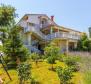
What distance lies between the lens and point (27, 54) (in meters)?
31.6

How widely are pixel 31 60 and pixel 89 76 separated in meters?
10.1

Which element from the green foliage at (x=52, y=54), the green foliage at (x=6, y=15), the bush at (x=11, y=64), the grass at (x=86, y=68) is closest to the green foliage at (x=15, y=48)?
the bush at (x=11, y=64)

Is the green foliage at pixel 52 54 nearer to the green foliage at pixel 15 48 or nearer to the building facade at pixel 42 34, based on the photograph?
the green foliage at pixel 15 48

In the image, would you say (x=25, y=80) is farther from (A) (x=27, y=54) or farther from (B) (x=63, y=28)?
(B) (x=63, y=28)

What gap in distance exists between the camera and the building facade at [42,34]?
43.7 meters

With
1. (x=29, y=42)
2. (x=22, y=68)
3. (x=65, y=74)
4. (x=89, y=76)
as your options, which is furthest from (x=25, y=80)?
(x=29, y=42)

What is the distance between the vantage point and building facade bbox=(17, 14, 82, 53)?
1720 inches

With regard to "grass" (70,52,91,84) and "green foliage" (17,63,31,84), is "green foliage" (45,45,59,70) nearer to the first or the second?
"grass" (70,52,91,84)

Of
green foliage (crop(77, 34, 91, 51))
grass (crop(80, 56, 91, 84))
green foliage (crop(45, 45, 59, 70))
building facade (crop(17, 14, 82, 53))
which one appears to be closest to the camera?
grass (crop(80, 56, 91, 84))

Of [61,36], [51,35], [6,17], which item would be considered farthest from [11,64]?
[51,35]

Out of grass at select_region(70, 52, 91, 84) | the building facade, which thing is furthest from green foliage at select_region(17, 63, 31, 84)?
the building facade

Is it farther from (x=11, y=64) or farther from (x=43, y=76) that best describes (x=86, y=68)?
(x=11, y=64)

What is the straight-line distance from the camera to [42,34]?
4669 centimetres

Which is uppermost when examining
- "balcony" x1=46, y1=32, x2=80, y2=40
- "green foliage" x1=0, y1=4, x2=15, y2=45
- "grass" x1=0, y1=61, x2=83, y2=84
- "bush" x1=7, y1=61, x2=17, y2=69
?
"green foliage" x1=0, y1=4, x2=15, y2=45
